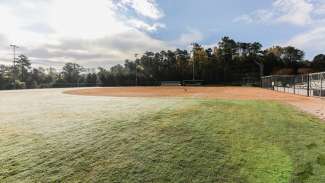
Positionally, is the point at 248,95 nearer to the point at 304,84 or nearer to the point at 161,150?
the point at 304,84

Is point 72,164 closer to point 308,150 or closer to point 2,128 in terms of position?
point 2,128

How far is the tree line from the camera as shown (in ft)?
204

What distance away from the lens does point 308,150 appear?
5.96 metres

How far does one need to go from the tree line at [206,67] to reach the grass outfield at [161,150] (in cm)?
5129

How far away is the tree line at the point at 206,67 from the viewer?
62.1 meters

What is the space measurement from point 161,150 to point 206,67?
60653 mm

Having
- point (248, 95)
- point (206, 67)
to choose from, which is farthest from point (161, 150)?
point (206, 67)

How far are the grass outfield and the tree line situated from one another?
5129 centimetres

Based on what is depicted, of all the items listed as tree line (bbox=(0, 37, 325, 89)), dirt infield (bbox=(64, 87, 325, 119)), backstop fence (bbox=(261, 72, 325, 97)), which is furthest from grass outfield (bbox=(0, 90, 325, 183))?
tree line (bbox=(0, 37, 325, 89))

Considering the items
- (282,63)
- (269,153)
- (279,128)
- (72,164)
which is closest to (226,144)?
(269,153)

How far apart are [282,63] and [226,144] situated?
6596cm

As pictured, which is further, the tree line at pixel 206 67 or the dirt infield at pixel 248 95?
the tree line at pixel 206 67

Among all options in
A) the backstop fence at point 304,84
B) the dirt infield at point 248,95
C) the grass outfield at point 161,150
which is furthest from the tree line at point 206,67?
the grass outfield at point 161,150

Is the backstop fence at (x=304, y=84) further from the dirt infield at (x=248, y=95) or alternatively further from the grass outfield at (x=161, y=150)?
the grass outfield at (x=161, y=150)
